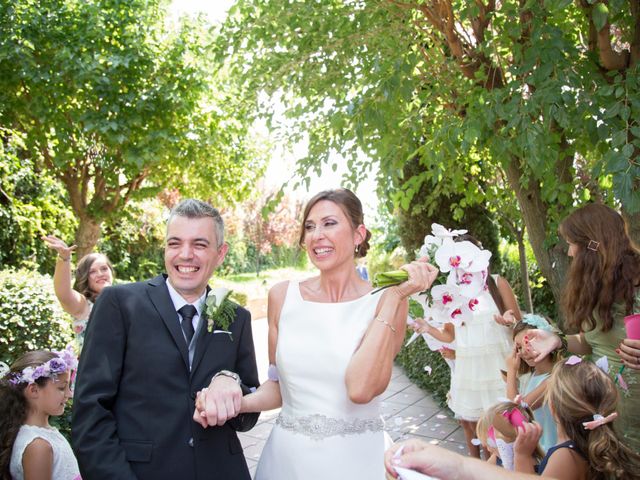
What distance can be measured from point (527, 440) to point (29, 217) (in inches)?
395

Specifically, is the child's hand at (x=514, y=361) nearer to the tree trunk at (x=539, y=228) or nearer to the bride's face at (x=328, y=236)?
the tree trunk at (x=539, y=228)

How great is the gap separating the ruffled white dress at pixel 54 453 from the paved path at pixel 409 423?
2.35m

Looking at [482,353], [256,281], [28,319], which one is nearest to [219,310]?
[482,353]

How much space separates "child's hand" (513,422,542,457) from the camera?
2.24 m

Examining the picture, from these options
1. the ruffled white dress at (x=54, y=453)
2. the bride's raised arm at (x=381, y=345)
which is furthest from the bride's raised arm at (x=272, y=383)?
the ruffled white dress at (x=54, y=453)

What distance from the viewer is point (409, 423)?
5.93 meters

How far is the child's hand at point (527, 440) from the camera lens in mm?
2242

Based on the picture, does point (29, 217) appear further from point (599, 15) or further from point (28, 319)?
point (599, 15)

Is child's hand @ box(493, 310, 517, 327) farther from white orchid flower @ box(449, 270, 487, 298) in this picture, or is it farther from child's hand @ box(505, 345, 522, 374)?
white orchid flower @ box(449, 270, 487, 298)

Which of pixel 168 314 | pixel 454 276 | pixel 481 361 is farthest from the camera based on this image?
pixel 481 361

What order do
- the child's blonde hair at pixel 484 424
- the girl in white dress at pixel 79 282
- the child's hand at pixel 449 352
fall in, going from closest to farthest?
the child's blonde hair at pixel 484 424 < the girl in white dress at pixel 79 282 < the child's hand at pixel 449 352

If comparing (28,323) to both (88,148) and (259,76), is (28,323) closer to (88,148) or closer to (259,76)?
(259,76)

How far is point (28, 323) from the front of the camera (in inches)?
178

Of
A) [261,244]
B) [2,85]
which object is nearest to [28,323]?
[2,85]
